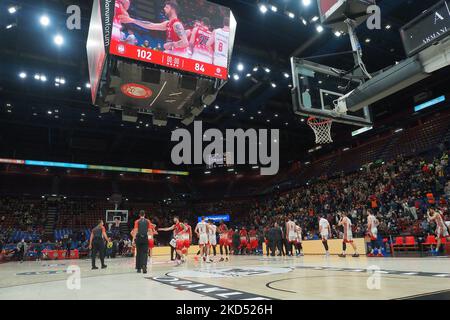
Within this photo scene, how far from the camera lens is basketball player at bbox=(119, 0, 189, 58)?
6895 mm

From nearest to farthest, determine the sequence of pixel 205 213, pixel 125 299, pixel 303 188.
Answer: pixel 125 299 < pixel 303 188 < pixel 205 213

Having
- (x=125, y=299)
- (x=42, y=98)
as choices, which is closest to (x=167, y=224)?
(x=42, y=98)

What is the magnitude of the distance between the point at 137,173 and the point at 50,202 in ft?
33.2

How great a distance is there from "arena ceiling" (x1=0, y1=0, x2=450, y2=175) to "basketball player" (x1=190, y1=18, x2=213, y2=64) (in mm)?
6630

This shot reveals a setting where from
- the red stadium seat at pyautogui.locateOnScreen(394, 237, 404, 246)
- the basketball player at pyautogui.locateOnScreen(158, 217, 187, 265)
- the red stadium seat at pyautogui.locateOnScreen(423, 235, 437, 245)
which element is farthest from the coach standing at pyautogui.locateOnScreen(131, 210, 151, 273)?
the red stadium seat at pyautogui.locateOnScreen(394, 237, 404, 246)

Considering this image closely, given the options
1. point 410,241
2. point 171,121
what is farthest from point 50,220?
point 410,241

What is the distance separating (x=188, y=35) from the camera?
718cm

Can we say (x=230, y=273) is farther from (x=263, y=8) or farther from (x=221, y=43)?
(x=263, y=8)

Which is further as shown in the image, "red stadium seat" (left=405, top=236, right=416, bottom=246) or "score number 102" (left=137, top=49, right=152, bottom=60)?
"red stadium seat" (left=405, top=236, right=416, bottom=246)

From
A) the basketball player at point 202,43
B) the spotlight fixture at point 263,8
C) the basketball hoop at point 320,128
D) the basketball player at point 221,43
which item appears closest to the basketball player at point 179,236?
the basketball hoop at point 320,128

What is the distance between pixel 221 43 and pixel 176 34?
1.09m

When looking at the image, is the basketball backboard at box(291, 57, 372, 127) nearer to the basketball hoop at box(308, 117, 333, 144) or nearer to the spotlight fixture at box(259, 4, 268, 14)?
the basketball hoop at box(308, 117, 333, 144)
